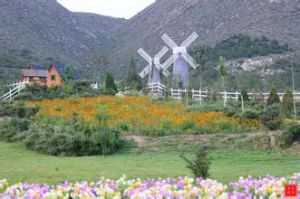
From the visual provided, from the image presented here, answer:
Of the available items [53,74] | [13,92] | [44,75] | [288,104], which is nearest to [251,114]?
[288,104]

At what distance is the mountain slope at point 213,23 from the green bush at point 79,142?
5127 centimetres

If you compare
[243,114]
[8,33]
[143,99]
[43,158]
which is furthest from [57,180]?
[8,33]

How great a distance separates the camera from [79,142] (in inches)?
705

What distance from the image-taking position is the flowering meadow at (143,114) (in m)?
20.9

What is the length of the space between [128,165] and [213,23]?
2646 inches

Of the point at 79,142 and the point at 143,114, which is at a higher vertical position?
the point at 143,114

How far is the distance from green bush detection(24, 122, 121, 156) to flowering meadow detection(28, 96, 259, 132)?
1.93 metres

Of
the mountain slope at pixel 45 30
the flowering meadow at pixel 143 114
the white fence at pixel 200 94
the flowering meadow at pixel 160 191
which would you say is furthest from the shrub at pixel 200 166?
the mountain slope at pixel 45 30

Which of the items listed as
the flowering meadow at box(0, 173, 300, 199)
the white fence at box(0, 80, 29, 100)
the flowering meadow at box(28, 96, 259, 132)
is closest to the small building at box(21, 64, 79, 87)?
the white fence at box(0, 80, 29, 100)

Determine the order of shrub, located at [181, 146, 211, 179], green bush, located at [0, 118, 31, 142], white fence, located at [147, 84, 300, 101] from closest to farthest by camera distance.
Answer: shrub, located at [181, 146, 211, 179] → green bush, located at [0, 118, 31, 142] → white fence, located at [147, 84, 300, 101]

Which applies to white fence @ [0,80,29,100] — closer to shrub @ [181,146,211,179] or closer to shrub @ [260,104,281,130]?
shrub @ [260,104,281,130]

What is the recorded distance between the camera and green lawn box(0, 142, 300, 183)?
12.2 metres

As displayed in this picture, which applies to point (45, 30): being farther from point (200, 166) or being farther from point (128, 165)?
point (200, 166)

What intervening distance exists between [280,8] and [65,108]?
53.7 metres
